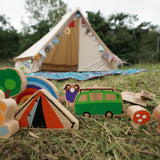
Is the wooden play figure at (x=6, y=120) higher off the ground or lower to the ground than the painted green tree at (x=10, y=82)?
lower

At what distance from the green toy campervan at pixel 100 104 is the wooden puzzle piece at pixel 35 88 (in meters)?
0.26

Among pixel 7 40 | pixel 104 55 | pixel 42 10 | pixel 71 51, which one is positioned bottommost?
pixel 104 55

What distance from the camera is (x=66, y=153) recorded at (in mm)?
489

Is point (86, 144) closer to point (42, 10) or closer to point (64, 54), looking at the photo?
point (64, 54)

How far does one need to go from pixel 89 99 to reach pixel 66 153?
39cm

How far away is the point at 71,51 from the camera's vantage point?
5.00m

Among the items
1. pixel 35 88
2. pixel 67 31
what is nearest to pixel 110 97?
pixel 35 88

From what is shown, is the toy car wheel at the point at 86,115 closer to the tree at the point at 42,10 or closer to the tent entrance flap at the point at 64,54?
the tent entrance flap at the point at 64,54

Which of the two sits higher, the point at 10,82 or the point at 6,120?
the point at 10,82

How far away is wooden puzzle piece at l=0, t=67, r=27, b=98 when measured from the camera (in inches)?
34.7

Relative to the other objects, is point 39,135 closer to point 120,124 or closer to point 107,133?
point 107,133

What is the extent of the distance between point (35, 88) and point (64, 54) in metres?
4.06

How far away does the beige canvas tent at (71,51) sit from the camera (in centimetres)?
354

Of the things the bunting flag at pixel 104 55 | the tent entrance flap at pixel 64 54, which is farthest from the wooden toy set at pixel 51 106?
the tent entrance flap at pixel 64 54
